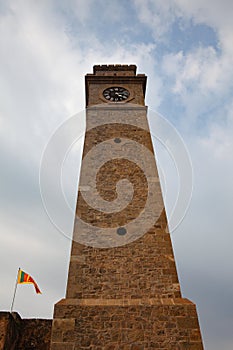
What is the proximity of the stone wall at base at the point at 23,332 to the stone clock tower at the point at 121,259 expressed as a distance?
1369mm

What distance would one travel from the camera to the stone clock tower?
725cm

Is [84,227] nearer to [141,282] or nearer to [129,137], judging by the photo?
[141,282]

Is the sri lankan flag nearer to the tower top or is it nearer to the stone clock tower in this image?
the stone clock tower

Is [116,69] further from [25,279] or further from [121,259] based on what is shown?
[25,279]

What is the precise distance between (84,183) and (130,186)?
1.78 metres

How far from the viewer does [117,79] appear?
16.5 m

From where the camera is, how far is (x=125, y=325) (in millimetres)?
7355

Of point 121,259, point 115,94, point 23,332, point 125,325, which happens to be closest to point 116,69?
point 115,94

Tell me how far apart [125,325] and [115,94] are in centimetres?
1197

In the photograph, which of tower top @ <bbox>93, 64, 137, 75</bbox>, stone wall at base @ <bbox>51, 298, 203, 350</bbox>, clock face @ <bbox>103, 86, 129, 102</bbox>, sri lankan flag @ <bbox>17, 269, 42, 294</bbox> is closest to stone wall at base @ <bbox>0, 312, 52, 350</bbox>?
stone wall at base @ <bbox>51, 298, 203, 350</bbox>

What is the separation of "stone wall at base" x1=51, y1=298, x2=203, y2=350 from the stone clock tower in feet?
Result: 0.07

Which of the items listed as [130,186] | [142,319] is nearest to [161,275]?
[142,319]

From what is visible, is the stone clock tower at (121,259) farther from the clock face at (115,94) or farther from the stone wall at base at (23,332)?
the clock face at (115,94)

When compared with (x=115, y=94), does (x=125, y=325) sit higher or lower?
lower
